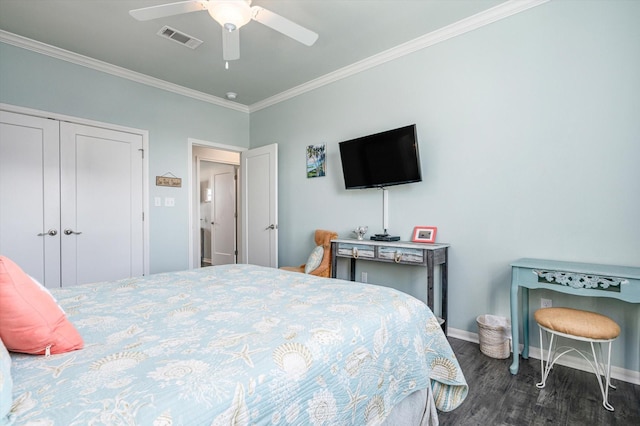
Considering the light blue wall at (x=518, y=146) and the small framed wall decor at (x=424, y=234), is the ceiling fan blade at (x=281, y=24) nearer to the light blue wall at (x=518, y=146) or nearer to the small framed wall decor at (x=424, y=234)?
the light blue wall at (x=518, y=146)

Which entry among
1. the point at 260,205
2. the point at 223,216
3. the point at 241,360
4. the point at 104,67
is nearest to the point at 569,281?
the point at 241,360

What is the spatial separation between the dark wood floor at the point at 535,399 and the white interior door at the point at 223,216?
4946 millimetres

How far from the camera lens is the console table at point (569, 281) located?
1.84 m

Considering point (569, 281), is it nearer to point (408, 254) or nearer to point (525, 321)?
point (525, 321)

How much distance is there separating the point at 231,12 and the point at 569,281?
2.72 m

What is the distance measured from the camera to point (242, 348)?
37.9 inches

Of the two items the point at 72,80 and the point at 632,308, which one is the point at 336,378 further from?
the point at 72,80

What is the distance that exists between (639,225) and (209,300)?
2.68m

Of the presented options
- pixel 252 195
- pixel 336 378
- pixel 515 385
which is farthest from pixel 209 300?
pixel 252 195

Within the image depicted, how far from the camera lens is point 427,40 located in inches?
117

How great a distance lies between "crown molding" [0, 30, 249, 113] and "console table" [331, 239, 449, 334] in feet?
9.18

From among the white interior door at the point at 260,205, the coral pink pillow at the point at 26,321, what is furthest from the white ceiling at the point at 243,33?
the coral pink pillow at the point at 26,321

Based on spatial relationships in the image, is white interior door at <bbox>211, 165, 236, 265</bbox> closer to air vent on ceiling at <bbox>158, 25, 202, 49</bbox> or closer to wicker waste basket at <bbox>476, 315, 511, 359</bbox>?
air vent on ceiling at <bbox>158, 25, 202, 49</bbox>

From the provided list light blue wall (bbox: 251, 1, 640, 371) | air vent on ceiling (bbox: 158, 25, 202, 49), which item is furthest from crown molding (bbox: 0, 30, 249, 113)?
light blue wall (bbox: 251, 1, 640, 371)
